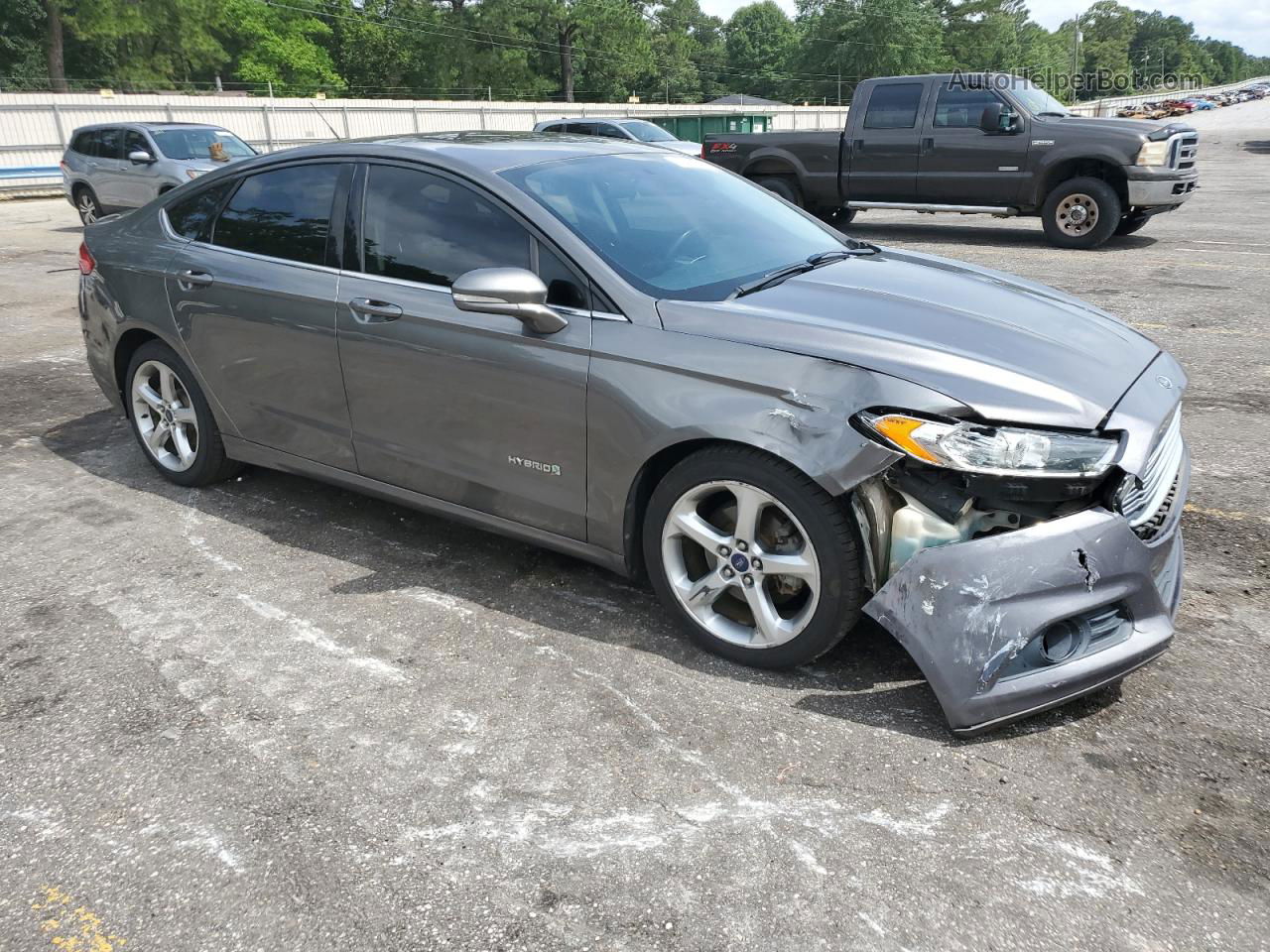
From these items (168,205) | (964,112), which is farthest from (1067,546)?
(964,112)

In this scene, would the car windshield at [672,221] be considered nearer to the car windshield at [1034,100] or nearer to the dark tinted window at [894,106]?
the car windshield at [1034,100]

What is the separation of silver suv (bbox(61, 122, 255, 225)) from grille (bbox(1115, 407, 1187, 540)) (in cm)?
1514

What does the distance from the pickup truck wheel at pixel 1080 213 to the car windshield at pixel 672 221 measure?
28.9 feet

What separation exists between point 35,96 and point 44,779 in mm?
32077

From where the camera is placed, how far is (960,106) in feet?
41.1

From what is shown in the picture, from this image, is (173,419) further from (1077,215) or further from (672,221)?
(1077,215)

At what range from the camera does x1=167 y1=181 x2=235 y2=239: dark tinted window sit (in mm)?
4652

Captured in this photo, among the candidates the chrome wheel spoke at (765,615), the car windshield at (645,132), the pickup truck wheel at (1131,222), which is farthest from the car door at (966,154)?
the chrome wheel spoke at (765,615)

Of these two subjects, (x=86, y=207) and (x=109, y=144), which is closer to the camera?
(x=109, y=144)

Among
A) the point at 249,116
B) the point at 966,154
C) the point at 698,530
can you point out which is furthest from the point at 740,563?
the point at 249,116

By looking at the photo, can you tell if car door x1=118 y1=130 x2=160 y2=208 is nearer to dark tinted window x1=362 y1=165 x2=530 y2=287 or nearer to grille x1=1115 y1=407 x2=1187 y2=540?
dark tinted window x1=362 y1=165 x2=530 y2=287

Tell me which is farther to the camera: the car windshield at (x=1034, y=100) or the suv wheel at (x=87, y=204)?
the suv wheel at (x=87, y=204)

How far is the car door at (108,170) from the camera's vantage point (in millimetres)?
16205

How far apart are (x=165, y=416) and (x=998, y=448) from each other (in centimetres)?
395
